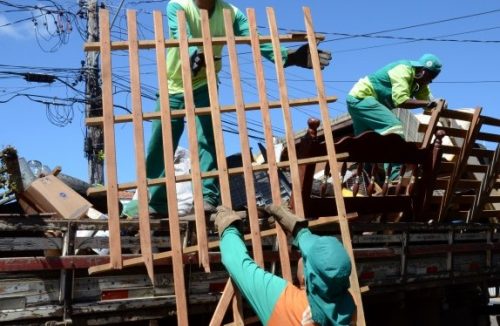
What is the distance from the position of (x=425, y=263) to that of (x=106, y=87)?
3.08 m

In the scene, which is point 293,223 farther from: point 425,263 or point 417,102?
point 417,102

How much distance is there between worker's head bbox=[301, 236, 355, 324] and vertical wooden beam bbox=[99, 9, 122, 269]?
45.2 inches

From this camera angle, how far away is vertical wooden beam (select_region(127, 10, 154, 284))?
10.5 ft

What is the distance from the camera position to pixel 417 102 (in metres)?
5.49

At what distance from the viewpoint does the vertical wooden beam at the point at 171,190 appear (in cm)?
322

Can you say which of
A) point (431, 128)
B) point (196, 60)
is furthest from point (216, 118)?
point (431, 128)

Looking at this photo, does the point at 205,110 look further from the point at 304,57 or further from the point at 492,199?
the point at 492,199

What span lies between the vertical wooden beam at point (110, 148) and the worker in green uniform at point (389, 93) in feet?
9.72

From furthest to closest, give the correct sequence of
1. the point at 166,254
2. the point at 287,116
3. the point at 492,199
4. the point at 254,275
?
the point at 492,199, the point at 287,116, the point at 166,254, the point at 254,275

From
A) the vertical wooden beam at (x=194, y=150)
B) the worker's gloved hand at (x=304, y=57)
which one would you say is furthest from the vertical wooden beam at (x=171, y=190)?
the worker's gloved hand at (x=304, y=57)

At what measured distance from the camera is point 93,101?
510 inches

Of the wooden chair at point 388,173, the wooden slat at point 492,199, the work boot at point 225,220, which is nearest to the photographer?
the work boot at point 225,220

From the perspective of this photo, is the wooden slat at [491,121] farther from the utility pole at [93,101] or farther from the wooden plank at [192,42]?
the utility pole at [93,101]

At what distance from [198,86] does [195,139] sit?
0.88 m
